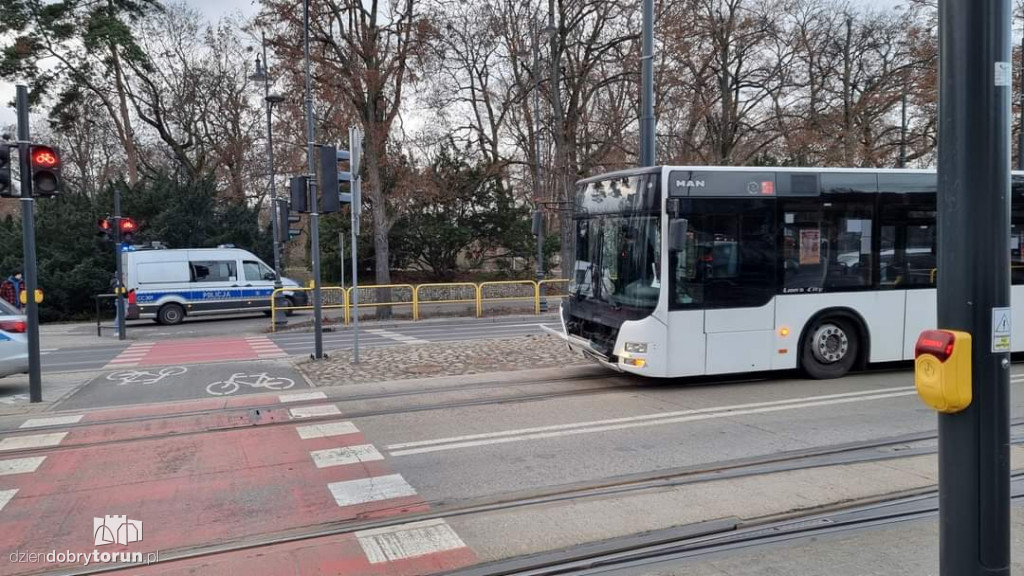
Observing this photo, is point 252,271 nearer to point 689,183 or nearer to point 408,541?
point 689,183

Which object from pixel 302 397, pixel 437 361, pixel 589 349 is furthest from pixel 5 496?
pixel 437 361

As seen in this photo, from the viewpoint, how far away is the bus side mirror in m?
8.61

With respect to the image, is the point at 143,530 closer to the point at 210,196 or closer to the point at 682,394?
the point at 682,394

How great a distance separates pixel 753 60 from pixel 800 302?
2381cm

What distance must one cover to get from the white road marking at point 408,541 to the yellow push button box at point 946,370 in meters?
2.94

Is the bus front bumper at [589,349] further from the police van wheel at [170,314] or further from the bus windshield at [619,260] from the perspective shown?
the police van wheel at [170,314]

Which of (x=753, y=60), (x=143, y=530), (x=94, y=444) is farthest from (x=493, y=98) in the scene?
(x=143, y=530)

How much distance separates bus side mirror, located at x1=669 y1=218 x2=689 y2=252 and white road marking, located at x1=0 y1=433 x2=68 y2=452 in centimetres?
716

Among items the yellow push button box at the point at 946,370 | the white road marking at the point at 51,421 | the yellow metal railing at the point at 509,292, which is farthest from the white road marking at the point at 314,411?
the yellow metal railing at the point at 509,292

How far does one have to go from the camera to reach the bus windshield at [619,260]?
9133 mm

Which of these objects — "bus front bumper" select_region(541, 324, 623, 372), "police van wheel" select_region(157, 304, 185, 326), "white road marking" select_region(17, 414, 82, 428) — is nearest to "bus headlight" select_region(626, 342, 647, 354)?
"bus front bumper" select_region(541, 324, 623, 372)

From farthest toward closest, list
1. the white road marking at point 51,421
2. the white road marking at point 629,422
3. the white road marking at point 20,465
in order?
1. the white road marking at point 51,421
2. the white road marking at point 629,422
3. the white road marking at point 20,465

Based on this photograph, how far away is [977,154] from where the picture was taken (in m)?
Result: 2.67

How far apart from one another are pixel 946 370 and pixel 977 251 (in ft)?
1.51
